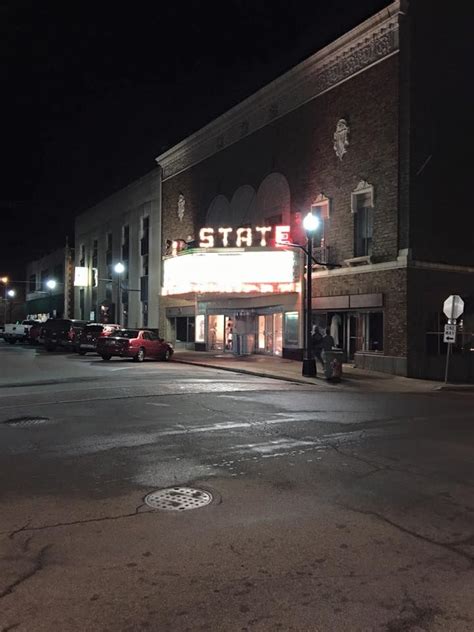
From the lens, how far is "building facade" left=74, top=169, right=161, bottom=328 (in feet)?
137

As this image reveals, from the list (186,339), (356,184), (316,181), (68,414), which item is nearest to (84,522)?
(68,414)

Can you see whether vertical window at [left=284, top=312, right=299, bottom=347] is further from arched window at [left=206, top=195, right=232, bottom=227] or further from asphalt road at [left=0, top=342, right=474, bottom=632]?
asphalt road at [left=0, top=342, right=474, bottom=632]

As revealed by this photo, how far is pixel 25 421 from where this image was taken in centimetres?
1112

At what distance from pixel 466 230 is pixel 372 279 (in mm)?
4038

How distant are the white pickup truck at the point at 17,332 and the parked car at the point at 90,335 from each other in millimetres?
15450

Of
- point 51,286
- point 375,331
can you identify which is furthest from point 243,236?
point 51,286

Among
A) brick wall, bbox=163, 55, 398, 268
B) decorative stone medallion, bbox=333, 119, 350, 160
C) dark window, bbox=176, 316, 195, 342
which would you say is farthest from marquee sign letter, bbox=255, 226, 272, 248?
dark window, bbox=176, 316, 195, 342

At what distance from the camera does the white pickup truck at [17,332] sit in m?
45.8

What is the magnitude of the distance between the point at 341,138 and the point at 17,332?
3101 centimetres

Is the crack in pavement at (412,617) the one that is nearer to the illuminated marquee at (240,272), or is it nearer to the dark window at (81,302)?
the illuminated marquee at (240,272)

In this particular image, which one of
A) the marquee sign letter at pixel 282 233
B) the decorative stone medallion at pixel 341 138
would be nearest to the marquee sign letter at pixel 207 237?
Result: the marquee sign letter at pixel 282 233

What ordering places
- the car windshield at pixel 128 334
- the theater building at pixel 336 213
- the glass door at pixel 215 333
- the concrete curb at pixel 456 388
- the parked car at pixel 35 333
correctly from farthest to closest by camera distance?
the parked car at pixel 35 333
the glass door at pixel 215 333
the car windshield at pixel 128 334
the theater building at pixel 336 213
the concrete curb at pixel 456 388

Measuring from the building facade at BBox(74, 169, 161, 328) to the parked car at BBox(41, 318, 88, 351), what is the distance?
6868 mm

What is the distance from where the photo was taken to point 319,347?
23.2 m
